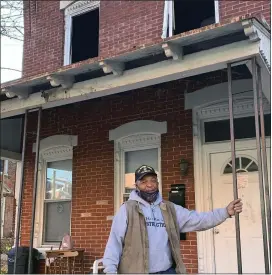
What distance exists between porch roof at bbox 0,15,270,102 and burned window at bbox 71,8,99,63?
4037 millimetres

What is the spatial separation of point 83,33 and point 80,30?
98mm

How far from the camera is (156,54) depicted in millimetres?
4664

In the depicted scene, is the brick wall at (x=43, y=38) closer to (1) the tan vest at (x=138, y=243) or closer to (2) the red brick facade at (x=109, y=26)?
(2) the red brick facade at (x=109, y=26)

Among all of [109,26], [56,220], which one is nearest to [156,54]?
[109,26]

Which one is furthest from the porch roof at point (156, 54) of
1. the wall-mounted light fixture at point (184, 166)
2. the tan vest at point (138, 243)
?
the wall-mounted light fixture at point (184, 166)

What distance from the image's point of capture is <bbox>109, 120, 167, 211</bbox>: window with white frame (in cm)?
731

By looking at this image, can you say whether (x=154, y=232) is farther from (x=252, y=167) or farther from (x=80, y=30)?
(x=80, y=30)

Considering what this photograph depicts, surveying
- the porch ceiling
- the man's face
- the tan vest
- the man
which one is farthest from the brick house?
the tan vest

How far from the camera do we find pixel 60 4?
380 inches

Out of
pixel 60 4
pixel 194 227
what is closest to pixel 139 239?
pixel 194 227

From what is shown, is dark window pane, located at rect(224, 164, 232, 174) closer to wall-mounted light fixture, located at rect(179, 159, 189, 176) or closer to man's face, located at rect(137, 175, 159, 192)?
wall-mounted light fixture, located at rect(179, 159, 189, 176)

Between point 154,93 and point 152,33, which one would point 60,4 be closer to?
point 152,33

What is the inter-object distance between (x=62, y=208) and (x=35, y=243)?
35.5 inches

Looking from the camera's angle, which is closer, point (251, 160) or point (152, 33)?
point (251, 160)
